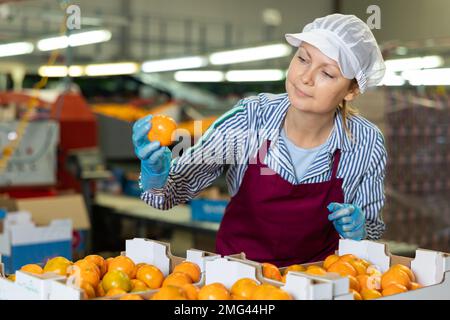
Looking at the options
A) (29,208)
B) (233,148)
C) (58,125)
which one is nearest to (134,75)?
(58,125)

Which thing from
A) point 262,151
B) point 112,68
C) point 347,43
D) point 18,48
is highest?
point 347,43

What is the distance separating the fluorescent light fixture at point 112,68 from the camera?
13.5m

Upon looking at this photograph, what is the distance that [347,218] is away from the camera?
206 centimetres

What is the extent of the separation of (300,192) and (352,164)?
21cm

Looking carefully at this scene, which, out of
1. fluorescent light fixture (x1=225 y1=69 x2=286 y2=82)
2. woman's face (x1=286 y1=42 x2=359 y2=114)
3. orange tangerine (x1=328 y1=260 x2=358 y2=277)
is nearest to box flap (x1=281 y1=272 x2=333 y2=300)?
orange tangerine (x1=328 y1=260 x2=358 y2=277)

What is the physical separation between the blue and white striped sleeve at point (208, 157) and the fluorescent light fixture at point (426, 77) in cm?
369

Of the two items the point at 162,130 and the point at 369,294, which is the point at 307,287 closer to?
the point at 369,294

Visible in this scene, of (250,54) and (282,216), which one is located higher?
(282,216)

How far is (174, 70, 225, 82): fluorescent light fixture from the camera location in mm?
16578

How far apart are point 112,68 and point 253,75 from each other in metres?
3.60

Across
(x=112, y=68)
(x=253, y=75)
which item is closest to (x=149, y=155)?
(x=112, y=68)

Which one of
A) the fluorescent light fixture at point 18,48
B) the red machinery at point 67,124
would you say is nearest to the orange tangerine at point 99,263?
the red machinery at point 67,124

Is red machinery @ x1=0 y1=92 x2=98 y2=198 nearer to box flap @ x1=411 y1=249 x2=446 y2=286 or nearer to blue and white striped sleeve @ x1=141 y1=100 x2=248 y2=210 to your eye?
blue and white striped sleeve @ x1=141 y1=100 x2=248 y2=210

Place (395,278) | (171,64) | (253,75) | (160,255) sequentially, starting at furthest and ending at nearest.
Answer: (253,75), (171,64), (160,255), (395,278)
